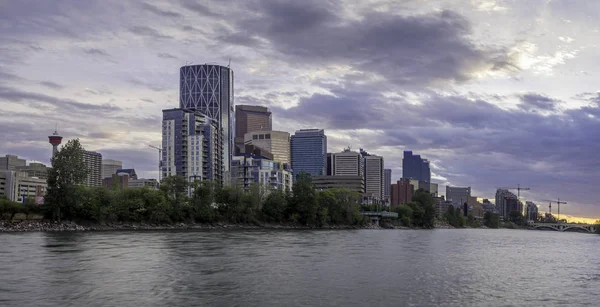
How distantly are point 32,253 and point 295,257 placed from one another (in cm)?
3326

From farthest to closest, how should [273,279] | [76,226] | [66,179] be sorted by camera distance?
[66,179]
[76,226]
[273,279]

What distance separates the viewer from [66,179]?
15012 centimetres

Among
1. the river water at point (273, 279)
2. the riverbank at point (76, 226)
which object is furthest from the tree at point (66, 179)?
the river water at point (273, 279)

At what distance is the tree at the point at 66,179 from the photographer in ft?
482

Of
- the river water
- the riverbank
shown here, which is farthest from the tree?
the river water

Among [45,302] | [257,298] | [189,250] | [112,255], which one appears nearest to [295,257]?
[189,250]

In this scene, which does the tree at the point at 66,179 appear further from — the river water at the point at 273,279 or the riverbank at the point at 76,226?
the river water at the point at 273,279

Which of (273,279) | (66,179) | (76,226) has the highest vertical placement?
(66,179)

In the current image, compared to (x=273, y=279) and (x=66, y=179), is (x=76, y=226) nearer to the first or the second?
(x=66, y=179)

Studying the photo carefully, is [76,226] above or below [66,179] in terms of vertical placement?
below

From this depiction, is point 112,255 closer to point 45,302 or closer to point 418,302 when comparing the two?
point 45,302

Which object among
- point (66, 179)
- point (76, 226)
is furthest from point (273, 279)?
point (66, 179)

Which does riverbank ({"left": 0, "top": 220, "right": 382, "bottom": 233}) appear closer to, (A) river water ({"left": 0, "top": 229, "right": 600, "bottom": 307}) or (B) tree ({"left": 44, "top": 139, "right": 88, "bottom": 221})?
(B) tree ({"left": 44, "top": 139, "right": 88, "bottom": 221})

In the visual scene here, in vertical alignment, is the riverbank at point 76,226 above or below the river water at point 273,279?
below
